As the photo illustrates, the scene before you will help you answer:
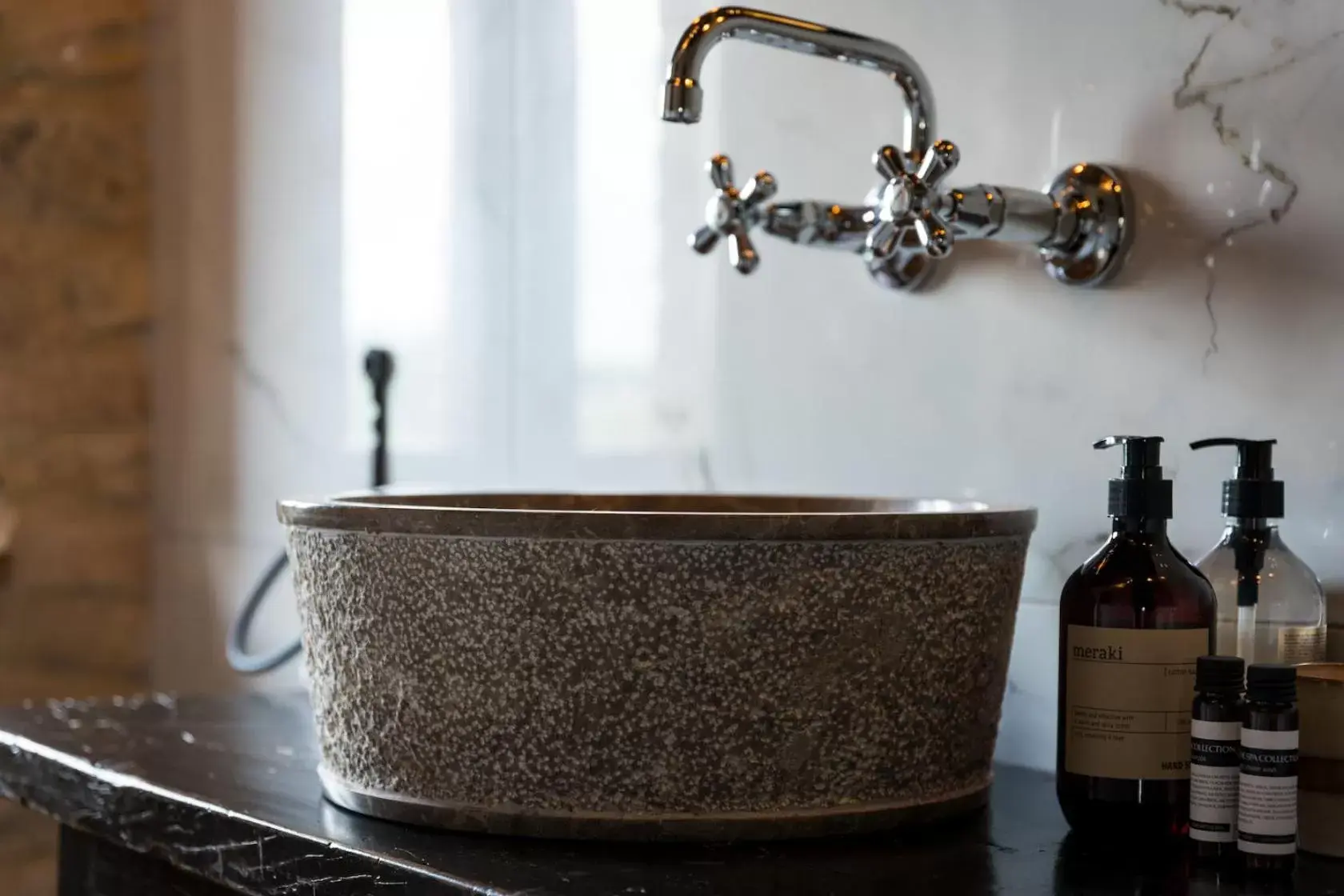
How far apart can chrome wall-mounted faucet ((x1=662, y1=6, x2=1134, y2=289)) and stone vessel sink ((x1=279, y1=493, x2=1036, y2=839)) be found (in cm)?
18

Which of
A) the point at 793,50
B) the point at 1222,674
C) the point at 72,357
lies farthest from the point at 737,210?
the point at 72,357

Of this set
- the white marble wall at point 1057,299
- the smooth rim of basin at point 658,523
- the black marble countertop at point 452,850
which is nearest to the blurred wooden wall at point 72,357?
the black marble countertop at point 452,850

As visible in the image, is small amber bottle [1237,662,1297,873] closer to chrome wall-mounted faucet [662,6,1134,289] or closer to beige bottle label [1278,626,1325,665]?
beige bottle label [1278,626,1325,665]

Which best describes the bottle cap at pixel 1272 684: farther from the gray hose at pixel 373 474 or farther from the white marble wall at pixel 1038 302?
the gray hose at pixel 373 474

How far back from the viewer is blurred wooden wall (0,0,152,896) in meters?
1.68

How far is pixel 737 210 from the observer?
3.05 ft

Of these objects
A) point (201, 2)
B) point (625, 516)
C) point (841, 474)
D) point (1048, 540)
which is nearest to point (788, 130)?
point (841, 474)

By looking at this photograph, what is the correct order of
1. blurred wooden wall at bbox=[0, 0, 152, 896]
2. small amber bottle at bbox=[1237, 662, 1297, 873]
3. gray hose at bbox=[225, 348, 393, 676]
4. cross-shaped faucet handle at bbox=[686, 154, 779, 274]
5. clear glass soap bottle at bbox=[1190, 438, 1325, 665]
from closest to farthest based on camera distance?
small amber bottle at bbox=[1237, 662, 1297, 873]
clear glass soap bottle at bbox=[1190, 438, 1325, 665]
cross-shaped faucet handle at bbox=[686, 154, 779, 274]
gray hose at bbox=[225, 348, 393, 676]
blurred wooden wall at bbox=[0, 0, 152, 896]

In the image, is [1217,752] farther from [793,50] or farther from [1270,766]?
[793,50]

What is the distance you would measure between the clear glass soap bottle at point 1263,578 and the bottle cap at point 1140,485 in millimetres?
31

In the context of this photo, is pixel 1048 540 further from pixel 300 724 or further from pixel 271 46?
pixel 271 46

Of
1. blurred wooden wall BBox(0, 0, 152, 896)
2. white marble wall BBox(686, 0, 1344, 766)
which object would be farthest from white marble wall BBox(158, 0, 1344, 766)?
blurred wooden wall BBox(0, 0, 152, 896)

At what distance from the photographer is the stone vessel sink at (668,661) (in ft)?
2.30

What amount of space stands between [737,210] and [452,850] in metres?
0.41
